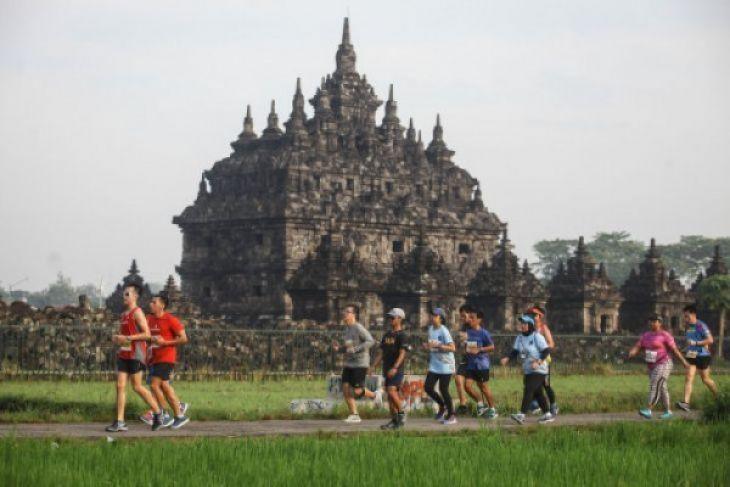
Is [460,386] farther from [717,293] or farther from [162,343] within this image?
[717,293]

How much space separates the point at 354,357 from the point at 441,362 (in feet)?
5.34

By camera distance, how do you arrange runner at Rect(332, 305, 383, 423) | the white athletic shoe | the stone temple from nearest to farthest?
1. runner at Rect(332, 305, 383, 423)
2. the white athletic shoe
3. the stone temple

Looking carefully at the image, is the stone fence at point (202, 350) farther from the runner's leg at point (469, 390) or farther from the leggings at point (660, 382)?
the leggings at point (660, 382)

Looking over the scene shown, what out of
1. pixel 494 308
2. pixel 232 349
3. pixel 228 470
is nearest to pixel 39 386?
pixel 232 349

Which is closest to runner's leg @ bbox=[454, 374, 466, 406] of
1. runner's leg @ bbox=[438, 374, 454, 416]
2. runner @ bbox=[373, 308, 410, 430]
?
runner's leg @ bbox=[438, 374, 454, 416]

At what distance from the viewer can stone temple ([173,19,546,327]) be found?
219ft

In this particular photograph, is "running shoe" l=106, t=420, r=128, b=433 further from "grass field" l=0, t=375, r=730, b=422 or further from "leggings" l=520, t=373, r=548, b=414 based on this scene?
"leggings" l=520, t=373, r=548, b=414

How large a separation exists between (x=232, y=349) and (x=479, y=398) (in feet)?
57.5

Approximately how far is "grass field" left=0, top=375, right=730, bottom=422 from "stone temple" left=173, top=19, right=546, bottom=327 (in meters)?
21.5

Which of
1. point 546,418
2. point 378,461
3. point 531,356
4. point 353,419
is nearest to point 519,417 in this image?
point 546,418

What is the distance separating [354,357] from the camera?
24.0m

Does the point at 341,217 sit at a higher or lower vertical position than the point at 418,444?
higher

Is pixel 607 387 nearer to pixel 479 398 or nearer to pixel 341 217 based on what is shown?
pixel 479 398

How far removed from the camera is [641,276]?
76.0 metres
